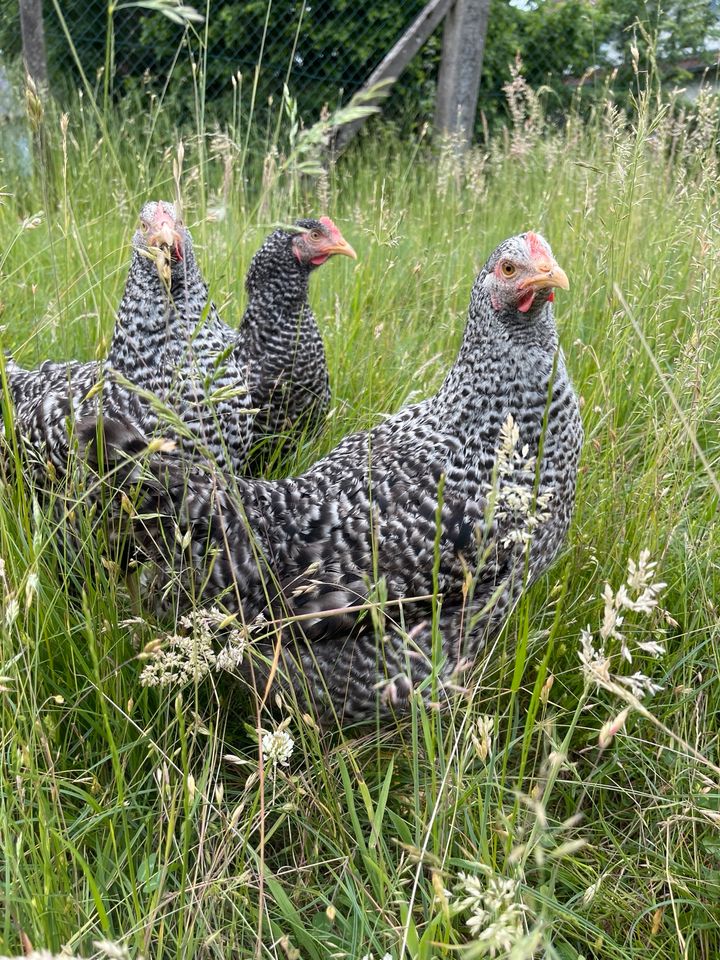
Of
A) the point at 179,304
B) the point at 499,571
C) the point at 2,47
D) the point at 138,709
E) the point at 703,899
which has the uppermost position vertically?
the point at 2,47

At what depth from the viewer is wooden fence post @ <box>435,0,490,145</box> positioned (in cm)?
597

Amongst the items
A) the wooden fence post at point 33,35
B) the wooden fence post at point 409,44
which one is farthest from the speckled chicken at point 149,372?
the wooden fence post at point 409,44

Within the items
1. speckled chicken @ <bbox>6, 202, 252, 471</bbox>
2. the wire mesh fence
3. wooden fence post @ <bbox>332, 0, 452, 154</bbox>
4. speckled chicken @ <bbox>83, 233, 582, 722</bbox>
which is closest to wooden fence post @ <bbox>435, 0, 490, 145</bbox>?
wooden fence post @ <bbox>332, 0, 452, 154</bbox>

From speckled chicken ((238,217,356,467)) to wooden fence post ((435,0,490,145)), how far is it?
10.7ft

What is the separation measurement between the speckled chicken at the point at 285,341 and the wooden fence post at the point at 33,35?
11.0ft

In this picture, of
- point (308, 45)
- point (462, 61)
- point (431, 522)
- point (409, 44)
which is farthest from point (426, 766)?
point (308, 45)

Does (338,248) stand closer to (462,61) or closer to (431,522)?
(431,522)

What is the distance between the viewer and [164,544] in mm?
1837

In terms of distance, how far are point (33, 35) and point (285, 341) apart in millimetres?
3955

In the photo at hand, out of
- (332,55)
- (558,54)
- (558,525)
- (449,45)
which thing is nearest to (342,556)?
(558,525)

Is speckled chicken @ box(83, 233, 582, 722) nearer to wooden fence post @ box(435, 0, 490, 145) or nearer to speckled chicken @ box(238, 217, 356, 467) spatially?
speckled chicken @ box(238, 217, 356, 467)

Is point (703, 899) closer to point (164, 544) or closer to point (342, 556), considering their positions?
point (342, 556)

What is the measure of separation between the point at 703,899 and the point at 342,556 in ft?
3.60

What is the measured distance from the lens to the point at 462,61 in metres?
6.08
